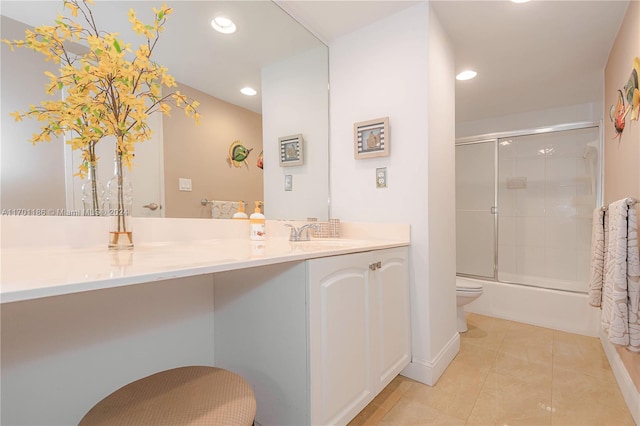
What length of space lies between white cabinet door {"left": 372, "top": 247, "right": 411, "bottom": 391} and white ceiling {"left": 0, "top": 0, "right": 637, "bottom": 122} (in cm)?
114

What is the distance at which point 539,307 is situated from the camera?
2.54m

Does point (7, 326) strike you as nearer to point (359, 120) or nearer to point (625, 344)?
point (359, 120)

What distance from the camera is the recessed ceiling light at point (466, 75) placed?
239 cm

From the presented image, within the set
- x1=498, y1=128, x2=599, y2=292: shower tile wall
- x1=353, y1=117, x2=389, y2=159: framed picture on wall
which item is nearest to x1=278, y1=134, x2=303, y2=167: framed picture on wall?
x1=353, y1=117, x2=389, y2=159: framed picture on wall

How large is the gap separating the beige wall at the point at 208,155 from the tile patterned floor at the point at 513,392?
49.4 inches

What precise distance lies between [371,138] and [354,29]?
2.46ft

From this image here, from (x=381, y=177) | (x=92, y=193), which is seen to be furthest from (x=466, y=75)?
(x=92, y=193)

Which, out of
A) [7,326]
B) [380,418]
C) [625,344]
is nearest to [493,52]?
[625,344]

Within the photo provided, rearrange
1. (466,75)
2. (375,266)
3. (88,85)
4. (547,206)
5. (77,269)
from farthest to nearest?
(547,206)
(466,75)
(375,266)
(88,85)
(77,269)

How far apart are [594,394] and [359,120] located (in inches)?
78.0

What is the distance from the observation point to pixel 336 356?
108 cm

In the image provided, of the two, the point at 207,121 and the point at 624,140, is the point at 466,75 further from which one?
the point at 207,121

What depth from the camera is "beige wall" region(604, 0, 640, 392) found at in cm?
142

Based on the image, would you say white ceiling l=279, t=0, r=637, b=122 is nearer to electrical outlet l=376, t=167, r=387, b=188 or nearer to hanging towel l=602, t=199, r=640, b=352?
electrical outlet l=376, t=167, r=387, b=188
